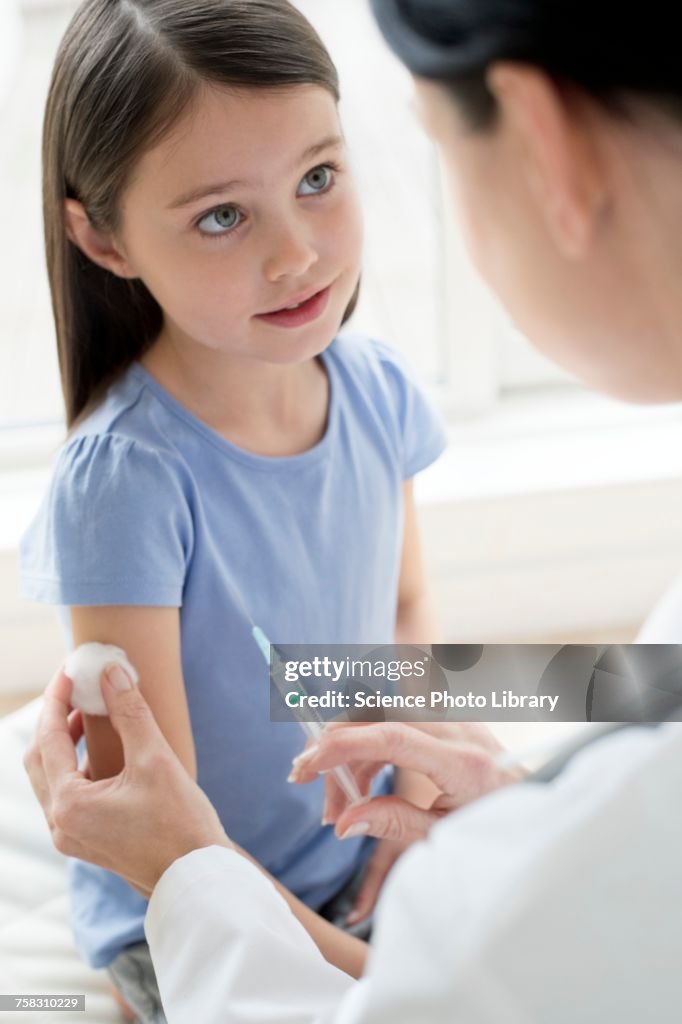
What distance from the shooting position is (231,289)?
865 mm

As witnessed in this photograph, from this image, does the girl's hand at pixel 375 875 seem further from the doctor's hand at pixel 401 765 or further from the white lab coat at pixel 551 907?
the white lab coat at pixel 551 907

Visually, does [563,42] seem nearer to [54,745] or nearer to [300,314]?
[300,314]

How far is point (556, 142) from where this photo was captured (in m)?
0.50

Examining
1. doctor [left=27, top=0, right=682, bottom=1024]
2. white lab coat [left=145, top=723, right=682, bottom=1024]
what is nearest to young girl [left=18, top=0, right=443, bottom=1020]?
doctor [left=27, top=0, right=682, bottom=1024]

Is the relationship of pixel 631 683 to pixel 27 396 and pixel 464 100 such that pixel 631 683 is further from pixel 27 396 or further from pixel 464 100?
pixel 27 396

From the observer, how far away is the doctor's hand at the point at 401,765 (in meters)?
0.84

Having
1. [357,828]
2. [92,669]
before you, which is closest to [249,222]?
[92,669]

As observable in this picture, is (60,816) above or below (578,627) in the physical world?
above

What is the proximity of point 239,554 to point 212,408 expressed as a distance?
0.12m

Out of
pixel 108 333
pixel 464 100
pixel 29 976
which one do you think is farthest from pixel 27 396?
pixel 464 100

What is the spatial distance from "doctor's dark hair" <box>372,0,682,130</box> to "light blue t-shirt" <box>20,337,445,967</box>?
0.46m

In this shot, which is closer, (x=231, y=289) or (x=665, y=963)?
(x=665, y=963)

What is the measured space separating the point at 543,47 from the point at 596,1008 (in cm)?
39

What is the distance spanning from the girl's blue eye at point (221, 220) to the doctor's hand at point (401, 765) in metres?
0.37
